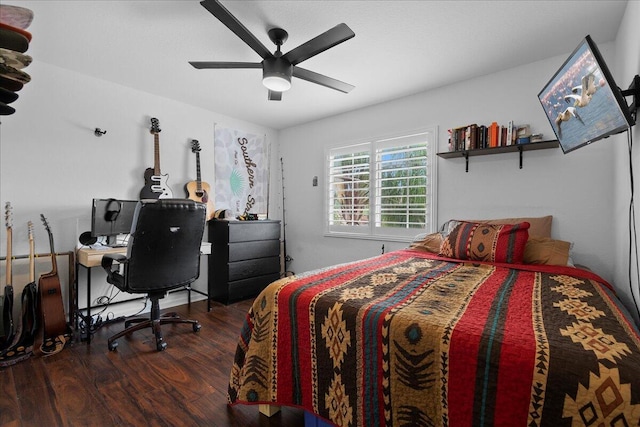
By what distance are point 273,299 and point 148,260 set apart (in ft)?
4.21

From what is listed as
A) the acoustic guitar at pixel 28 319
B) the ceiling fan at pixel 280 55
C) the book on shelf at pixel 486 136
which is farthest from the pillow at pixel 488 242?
the acoustic guitar at pixel 28 319

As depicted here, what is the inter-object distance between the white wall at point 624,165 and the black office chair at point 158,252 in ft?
9.28

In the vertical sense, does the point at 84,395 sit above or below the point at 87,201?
below

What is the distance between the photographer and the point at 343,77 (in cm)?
294

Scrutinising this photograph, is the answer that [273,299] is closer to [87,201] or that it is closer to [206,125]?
[87,201]

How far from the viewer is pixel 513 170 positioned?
109 inches

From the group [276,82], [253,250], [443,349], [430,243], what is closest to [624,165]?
[430,243]

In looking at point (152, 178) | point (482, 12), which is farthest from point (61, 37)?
point (482, 12)

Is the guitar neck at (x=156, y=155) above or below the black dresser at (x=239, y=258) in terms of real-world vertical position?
above

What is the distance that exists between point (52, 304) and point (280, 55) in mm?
2642

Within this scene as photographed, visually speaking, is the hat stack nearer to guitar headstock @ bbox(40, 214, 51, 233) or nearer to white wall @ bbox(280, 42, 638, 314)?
white wall @ bbox(280, 42, 638, 314)

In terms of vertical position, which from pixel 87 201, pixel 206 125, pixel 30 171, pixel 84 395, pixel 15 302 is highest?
pixel 206 125

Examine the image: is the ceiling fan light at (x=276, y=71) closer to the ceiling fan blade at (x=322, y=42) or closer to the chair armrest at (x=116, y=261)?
the ceiling fan blade at (x=322, y=42)

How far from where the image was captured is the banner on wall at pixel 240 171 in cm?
393
